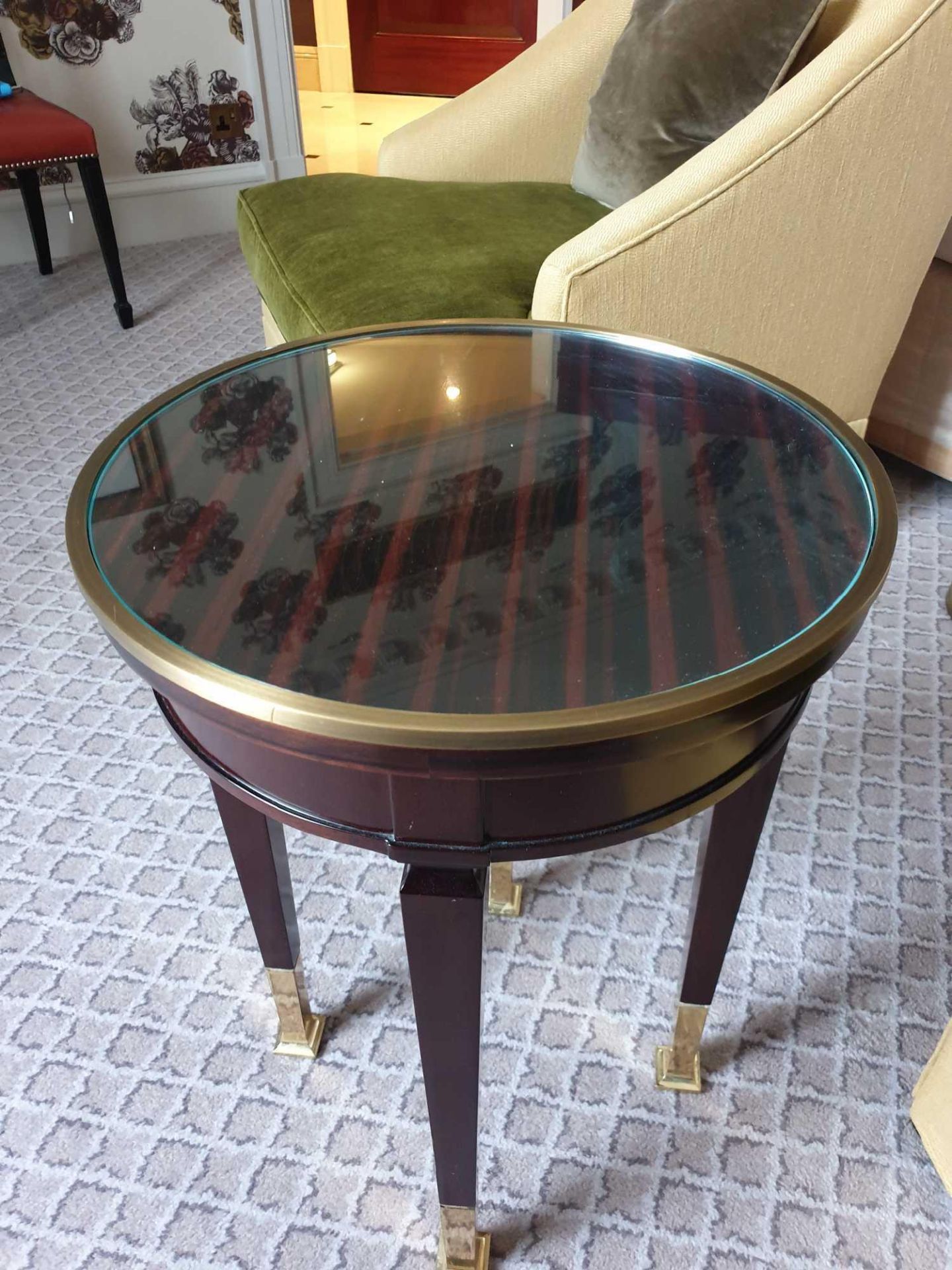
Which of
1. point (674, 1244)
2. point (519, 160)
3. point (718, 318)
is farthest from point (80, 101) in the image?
point (674, 1244)

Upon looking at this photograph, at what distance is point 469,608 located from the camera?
25.6 inches

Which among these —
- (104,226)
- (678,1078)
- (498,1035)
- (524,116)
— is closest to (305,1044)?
(498,1035)

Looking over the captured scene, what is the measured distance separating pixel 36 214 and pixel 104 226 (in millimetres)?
485

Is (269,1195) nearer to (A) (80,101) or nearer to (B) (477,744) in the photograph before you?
(B) (477,744)

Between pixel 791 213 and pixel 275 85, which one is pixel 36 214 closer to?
pixel 275 85

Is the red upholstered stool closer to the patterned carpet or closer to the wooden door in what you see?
the patterned carpet

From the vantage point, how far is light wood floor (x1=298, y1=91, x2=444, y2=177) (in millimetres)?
3723

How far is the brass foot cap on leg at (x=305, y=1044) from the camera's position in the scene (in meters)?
0.98

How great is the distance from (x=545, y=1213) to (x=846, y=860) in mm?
520

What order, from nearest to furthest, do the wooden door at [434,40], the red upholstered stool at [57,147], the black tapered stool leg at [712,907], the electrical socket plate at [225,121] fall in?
1. the black tapered stool leg at [712,907]
2. the red upholstered stool at [57,147]
3. the electrical socket plate at [225,121]
4. the wooden door at [434,40]

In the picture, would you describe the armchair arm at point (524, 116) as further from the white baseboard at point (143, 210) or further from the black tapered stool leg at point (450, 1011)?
the black tapered stool leg at point (450, 1011)

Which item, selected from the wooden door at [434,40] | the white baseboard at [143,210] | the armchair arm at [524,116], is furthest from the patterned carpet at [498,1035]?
the wooden door at [434,40]

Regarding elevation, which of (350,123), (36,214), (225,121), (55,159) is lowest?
(350,123)

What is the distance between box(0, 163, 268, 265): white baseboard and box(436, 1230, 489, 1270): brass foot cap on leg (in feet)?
9.16
